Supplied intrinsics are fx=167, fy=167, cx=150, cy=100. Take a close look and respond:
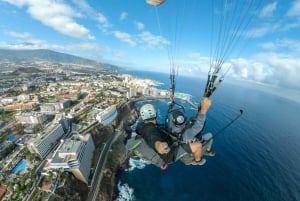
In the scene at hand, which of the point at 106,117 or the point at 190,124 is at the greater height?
the point at 190,124

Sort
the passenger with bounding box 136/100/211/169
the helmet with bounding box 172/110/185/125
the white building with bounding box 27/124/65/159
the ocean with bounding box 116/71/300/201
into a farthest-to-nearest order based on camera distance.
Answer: the white building with bounding box 27/124/65/159 < the ocean with bounding box 116/71/300/201 < the helmet with bounding box 172/110/185/125 < the passenger with bounding box 136/100/211/169

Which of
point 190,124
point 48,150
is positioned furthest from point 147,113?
point 48,150

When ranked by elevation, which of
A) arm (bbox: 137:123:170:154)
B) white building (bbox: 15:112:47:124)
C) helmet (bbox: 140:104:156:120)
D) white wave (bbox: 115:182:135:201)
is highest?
helmet (bbox: 140:104:156:120)

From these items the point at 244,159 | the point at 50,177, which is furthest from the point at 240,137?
the point at 50,177

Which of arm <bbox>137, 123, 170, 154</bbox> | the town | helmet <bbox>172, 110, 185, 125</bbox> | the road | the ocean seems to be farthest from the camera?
the ocean

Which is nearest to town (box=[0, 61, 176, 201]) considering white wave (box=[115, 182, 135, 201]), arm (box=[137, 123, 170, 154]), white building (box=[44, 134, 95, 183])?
white building (box=[44, 134, 95, 183])

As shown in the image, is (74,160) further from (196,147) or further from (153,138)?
(196,147)

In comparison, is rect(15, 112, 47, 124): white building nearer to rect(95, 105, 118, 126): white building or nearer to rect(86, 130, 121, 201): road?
rect(95, 105, 118, 126): white building

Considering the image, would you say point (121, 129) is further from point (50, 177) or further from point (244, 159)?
point (244, 159)

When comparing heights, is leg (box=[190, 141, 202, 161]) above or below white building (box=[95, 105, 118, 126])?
above
